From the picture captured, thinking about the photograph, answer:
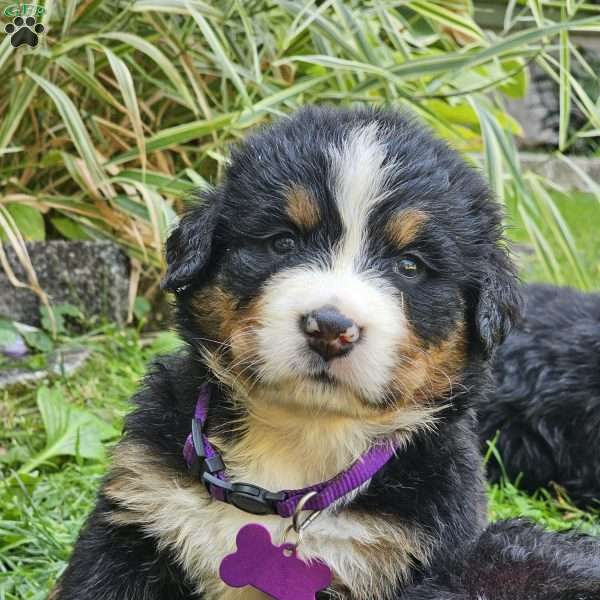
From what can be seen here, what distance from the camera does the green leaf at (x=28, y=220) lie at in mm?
5340

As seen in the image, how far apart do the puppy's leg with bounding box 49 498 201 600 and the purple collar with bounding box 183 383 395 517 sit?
0.84ft

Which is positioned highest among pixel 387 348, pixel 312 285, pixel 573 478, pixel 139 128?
pixel 139 128

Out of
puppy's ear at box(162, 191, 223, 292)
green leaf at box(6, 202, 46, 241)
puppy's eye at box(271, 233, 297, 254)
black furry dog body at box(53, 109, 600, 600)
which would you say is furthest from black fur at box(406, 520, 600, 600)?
green leaf at box(6, 202, 46, 241)

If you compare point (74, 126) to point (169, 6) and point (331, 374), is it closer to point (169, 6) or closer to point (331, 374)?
point (169, 6)

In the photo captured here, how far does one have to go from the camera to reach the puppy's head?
2615 millimetres

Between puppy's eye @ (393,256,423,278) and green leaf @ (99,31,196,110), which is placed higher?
green leaf @ (99,31,196,110)

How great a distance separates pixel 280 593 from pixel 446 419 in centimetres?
71

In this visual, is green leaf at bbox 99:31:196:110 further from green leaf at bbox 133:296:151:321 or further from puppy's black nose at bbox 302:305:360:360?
puppy's black nose at bbox 302:305:360:360

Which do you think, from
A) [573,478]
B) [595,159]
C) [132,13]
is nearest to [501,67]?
[132,13]

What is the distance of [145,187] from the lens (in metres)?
5.13

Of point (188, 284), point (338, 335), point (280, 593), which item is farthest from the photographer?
point (188, 284)

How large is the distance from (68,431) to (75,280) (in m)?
1.32

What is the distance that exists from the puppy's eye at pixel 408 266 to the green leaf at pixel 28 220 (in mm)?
3025

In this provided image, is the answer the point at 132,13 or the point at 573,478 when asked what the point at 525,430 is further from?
A: the point at 132,13
